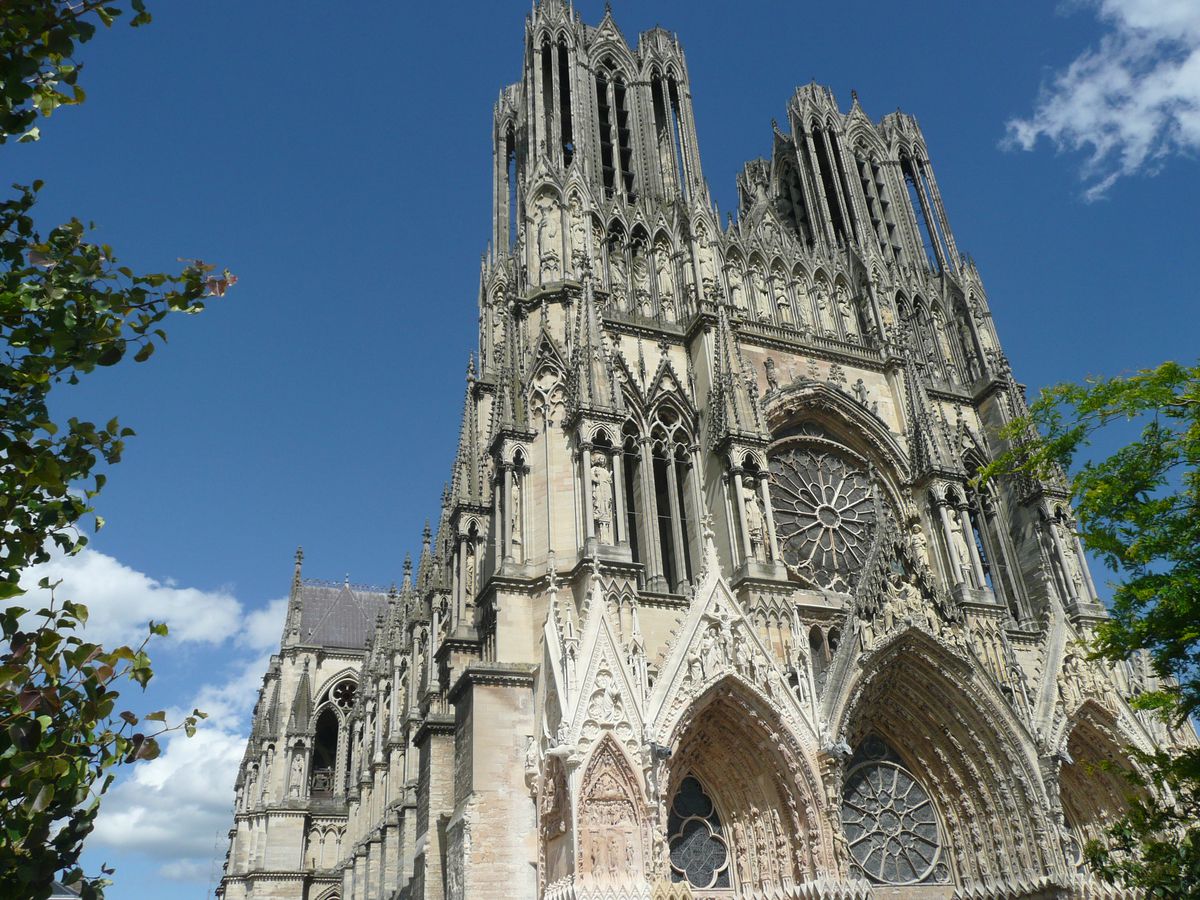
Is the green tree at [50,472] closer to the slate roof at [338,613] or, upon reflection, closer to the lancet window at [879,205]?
the lancet window at [879,205]

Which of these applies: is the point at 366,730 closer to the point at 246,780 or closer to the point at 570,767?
the point at 246,780

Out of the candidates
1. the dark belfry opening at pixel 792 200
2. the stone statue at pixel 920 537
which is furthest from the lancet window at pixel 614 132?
the stone statue at pixel 920 537

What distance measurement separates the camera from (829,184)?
30156 mm

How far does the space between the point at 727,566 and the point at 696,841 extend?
524cm

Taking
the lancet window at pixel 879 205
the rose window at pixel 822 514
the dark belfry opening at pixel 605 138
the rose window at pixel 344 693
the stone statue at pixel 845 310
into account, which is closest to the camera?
the rose window at pixel 822 514

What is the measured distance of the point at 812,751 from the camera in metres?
16.4

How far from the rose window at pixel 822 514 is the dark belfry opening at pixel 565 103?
10455 mm

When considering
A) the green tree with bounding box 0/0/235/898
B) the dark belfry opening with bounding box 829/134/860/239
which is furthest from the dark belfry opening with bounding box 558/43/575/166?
the green tree with bounding box 0/0/235/898

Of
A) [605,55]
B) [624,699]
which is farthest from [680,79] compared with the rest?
[624,699]

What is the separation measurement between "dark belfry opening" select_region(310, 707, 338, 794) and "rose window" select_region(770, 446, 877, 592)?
29537mm

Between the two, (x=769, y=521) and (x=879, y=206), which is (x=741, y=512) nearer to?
(x=769, y=521)

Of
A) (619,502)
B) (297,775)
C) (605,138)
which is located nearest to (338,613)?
(297,775)

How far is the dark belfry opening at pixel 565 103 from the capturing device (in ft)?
86.3

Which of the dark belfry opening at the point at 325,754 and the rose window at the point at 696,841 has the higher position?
the dark belfry opening at the point at 325,754
